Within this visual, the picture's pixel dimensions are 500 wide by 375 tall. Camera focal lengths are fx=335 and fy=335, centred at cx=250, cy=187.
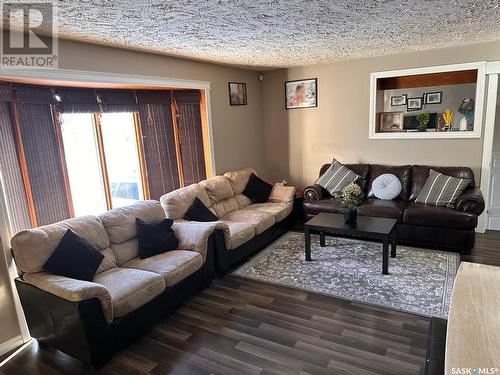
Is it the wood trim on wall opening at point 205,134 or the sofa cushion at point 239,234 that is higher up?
the wood trim on wall opening at point 205,134

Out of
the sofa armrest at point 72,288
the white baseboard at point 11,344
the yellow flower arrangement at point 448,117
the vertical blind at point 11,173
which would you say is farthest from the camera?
the yellow flower arrangement at point 448,117

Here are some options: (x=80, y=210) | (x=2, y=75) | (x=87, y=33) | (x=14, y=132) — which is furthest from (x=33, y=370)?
(x=87, y=33)

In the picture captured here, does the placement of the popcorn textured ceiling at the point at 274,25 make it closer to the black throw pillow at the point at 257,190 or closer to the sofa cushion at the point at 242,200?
the black throw pillow at the point at 257,190

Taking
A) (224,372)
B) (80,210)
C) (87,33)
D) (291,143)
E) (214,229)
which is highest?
(87,33)

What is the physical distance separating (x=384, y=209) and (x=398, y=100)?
1999mm

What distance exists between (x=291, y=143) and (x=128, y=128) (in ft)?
9.71

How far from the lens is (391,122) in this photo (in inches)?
210

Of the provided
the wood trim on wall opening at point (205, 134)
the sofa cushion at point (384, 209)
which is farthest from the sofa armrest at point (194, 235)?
the sofa cushion at point (384, 209)

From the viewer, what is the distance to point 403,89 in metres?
5.29

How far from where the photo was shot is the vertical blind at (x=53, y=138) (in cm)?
303

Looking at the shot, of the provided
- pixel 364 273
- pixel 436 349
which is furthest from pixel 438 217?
pixel 436 349

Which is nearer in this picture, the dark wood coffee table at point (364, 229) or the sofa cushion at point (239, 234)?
the dark wood coffee table at point (364, 229)

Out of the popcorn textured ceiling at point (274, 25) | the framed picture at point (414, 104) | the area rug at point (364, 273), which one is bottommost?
the area rug at point (364, 273)

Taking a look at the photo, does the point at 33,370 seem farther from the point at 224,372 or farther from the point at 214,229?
the point at 214,229
